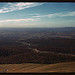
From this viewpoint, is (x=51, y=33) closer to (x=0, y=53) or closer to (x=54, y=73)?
(x=0, y=53)

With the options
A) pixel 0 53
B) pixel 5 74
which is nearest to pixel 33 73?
pixel 5 74

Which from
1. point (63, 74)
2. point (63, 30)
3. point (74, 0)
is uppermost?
point (74, 0)

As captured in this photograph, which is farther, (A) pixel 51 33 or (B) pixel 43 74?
(A) pixel 51 33

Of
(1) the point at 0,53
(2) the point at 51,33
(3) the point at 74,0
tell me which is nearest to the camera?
(3) the point at 74,0

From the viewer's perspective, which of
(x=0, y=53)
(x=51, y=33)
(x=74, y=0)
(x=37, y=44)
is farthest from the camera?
(x=51, y=33)

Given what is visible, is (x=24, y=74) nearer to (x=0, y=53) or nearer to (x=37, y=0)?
(x=37, y=0)

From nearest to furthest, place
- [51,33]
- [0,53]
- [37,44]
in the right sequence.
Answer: [0,53] → [37,44] → [51,33]

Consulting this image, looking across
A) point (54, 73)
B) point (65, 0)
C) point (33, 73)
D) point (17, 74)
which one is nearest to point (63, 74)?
point (54, 73)

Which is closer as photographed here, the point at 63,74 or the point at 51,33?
the point at 63,74

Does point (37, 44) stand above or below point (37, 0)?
below
